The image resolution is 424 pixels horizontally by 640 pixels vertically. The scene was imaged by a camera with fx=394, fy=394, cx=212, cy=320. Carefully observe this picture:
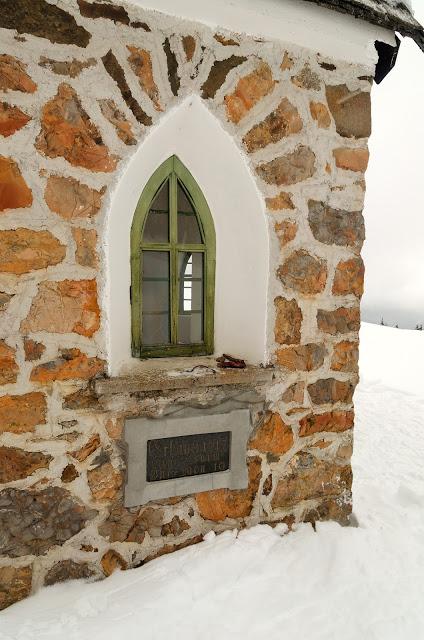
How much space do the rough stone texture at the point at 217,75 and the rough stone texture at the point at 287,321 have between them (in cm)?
115

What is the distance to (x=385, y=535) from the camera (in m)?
2.54

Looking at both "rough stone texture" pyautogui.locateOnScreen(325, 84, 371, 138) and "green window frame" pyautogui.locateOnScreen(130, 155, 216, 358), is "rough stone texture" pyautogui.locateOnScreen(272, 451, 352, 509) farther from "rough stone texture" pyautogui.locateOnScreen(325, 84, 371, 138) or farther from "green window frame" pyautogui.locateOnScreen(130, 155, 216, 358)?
"rough stone texture" pyautogui.locateOnScreen(325, 84, 371, 138)

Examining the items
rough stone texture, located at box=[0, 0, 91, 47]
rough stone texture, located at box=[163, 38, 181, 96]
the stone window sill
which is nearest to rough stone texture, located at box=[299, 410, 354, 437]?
the stone window sill

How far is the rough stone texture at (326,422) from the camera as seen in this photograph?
2451 mm

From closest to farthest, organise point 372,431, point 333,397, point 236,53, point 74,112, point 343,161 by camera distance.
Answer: point 74,112 < point 236,53 < point 343,161 < point 333,397 < point 372,431

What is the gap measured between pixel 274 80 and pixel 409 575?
2.84m

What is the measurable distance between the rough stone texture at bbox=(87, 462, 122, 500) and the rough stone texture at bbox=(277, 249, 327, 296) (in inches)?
55.2

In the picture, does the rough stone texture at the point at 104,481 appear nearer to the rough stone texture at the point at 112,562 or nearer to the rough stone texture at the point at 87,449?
the rough stone texture at the point at 87,449

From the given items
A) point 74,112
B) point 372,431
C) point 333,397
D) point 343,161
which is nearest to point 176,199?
point 74,112

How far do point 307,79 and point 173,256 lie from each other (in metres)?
1.25

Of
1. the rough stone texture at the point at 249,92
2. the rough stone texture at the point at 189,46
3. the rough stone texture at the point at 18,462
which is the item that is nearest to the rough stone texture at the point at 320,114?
the rough stone texture at the point at 249,92

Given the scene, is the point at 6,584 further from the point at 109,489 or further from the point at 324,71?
the point at 324,71

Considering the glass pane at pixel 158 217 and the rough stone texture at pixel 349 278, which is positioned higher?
the glass pane at pixel 158 217

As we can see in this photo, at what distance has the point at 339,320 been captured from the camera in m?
2.45
